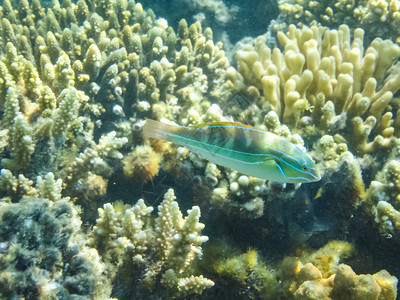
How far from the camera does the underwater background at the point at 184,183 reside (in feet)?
8.02

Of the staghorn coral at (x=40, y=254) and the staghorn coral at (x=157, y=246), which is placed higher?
the staghorn coral at (x=40, y=254)

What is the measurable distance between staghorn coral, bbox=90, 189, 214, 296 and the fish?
0.76 meters

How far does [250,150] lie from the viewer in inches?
86.9

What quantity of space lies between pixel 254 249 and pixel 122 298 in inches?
57.1

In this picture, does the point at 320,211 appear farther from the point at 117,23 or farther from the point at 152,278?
the point at 117,23

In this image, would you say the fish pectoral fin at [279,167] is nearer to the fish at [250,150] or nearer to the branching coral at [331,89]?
the fish at [250,150]

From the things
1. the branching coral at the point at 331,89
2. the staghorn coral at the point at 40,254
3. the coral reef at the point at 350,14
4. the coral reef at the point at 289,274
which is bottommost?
the coral reef at the point at 289,274

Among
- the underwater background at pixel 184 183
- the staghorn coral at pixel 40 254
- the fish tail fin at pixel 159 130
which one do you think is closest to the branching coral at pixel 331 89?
the underwater background at pixel 184 183

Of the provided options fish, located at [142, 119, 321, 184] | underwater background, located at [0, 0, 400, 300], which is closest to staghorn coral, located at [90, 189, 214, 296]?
underwater background, located at [0, 0, 400, 300]

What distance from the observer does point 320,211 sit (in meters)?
3.48

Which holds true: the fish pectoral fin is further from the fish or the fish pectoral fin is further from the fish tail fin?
the fish tail fin

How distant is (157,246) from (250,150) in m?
1.46

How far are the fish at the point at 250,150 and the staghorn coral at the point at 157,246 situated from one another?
30.1 inches

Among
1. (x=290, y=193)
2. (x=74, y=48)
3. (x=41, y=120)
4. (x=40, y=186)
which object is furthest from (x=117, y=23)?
(x=290, y=193)
